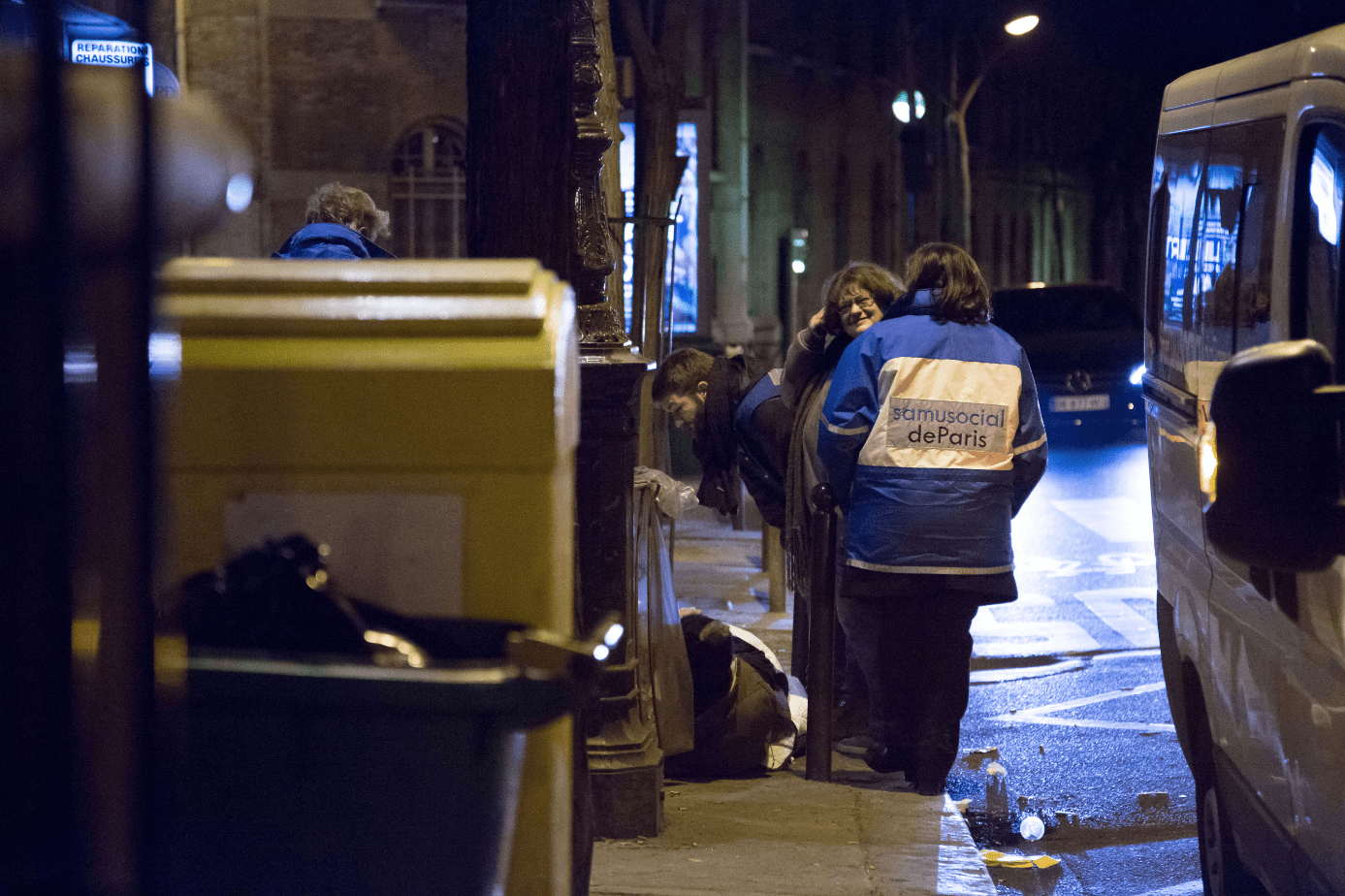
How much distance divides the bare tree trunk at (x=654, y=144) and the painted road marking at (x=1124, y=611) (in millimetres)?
3257

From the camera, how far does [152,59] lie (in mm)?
1599

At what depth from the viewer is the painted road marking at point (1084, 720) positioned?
6500 millimetres

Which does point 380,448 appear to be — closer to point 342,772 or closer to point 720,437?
point 342,772

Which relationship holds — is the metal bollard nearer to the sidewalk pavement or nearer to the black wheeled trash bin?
the sidewalk pavement

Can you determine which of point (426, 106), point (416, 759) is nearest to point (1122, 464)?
point (426, 106)

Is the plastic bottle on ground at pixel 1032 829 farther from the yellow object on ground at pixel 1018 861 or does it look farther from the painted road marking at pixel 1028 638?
the painted road marking at pixel 1028 638

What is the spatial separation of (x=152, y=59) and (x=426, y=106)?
58.3 ft

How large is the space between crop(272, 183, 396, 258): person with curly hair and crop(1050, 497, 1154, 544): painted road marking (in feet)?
22.4

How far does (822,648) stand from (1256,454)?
10.6ft

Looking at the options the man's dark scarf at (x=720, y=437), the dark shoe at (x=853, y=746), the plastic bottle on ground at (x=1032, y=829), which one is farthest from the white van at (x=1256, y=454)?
the man's dark scarf at (x=720, y=437)

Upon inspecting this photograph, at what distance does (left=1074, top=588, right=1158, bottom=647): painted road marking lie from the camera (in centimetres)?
827

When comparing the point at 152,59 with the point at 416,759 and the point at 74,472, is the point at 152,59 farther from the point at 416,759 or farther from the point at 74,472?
the point at 416,759

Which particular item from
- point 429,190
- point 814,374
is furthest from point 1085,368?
point 814,374

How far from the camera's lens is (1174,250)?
4.36m
